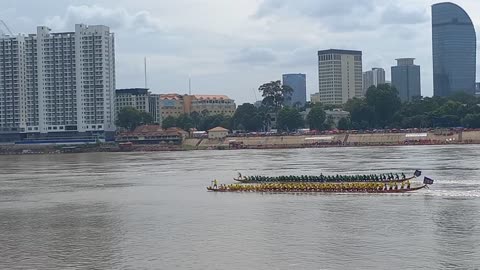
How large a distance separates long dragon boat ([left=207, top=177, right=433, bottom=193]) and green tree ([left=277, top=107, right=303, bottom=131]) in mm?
86359

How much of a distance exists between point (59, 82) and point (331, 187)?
10523 centimetres

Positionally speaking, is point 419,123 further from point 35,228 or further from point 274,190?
point 35,228

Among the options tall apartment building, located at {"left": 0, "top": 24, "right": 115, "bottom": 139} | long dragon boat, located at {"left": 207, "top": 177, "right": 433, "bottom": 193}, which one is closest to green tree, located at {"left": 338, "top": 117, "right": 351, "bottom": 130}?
tall apartment building, located at {"left": 0, "top": 24, "right": 115, "bottom": 139}

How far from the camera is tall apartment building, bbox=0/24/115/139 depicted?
135 m

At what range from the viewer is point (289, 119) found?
5098 inches

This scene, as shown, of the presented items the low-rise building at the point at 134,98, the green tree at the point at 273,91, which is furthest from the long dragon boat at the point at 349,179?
the low-rise building at the point at 134,98

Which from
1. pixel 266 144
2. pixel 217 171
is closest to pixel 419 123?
pixel 266 144

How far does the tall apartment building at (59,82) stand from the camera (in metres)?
135

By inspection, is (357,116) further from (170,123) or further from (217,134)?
(170,123)

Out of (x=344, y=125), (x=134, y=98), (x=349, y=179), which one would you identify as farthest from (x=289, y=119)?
(x=349, y=179)

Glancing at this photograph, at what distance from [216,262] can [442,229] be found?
9.53 m

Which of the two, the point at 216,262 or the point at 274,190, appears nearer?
the point at 216,262

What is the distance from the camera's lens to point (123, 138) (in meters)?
128

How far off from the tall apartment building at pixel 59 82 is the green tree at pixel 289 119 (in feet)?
113
